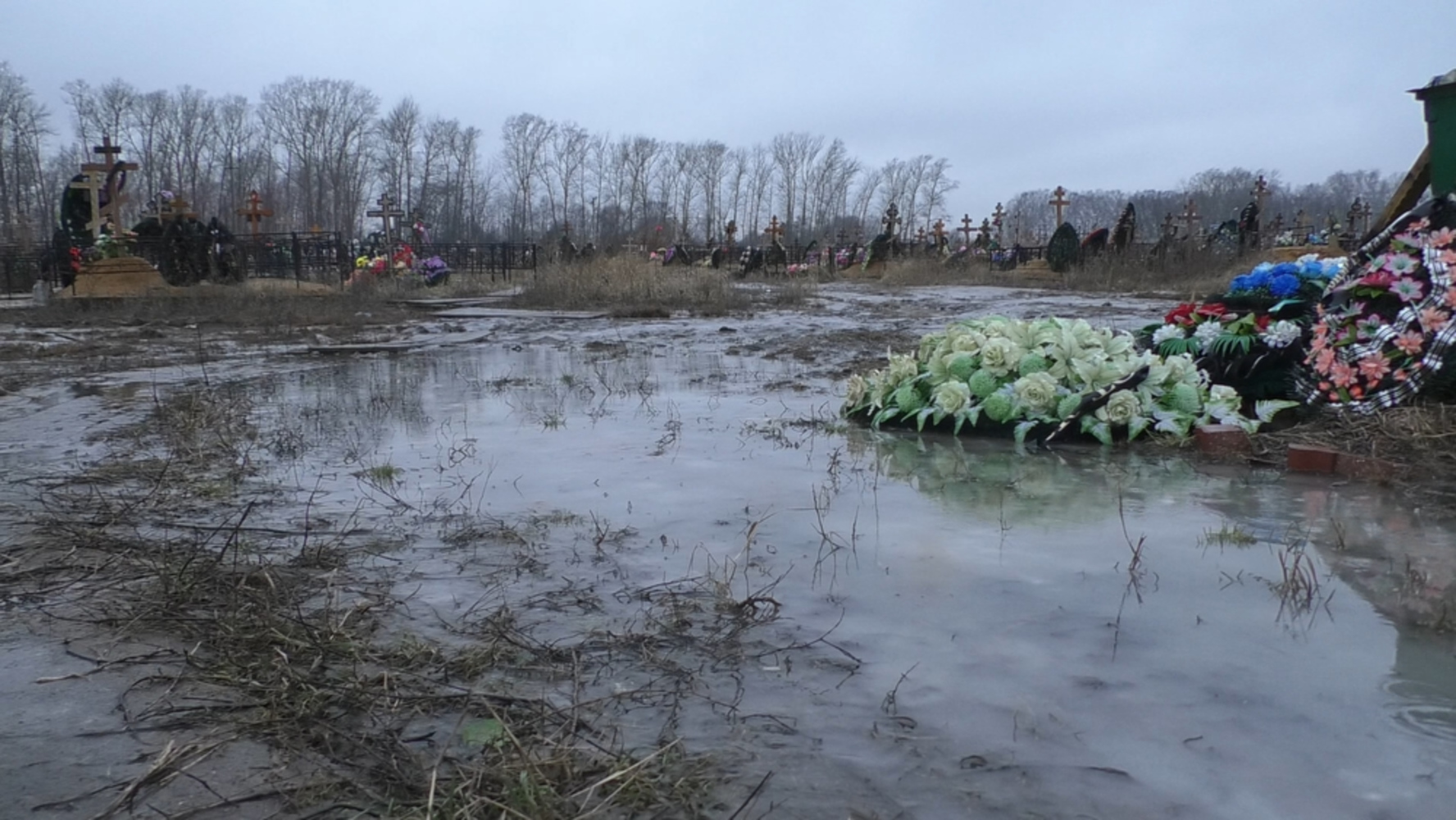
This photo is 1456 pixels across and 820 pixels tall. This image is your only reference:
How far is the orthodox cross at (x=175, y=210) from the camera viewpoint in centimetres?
2300

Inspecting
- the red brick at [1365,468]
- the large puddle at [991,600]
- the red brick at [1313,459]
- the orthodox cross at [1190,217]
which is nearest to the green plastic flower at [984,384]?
the large puddle at [991,600]

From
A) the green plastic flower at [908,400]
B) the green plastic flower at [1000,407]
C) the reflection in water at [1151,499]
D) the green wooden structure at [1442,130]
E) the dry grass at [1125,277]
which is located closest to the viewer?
the reflection in water at [1151,499]

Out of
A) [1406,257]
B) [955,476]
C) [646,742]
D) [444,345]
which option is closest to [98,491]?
[646,742]

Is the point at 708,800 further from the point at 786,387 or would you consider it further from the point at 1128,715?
the point at 786,387

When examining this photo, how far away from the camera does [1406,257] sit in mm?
5504

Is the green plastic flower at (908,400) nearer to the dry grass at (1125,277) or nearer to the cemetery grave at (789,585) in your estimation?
the cemetery grave at (789,585)

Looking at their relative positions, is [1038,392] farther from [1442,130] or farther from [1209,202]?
[1209,202]

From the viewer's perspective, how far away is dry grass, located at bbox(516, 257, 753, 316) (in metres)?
20.4

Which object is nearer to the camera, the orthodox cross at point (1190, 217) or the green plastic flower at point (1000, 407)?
the green plastic flower at point (1000, 407)

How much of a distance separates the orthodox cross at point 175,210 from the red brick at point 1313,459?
23.9m

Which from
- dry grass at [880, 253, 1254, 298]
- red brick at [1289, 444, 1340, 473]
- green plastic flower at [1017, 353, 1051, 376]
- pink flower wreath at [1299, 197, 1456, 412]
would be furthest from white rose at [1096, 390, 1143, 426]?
dry grass at [880, 253, 1254, 298]

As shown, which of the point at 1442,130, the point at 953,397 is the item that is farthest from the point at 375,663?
the point at 1442,130

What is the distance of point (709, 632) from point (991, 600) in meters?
0.88

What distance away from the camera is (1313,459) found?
4801 mm
